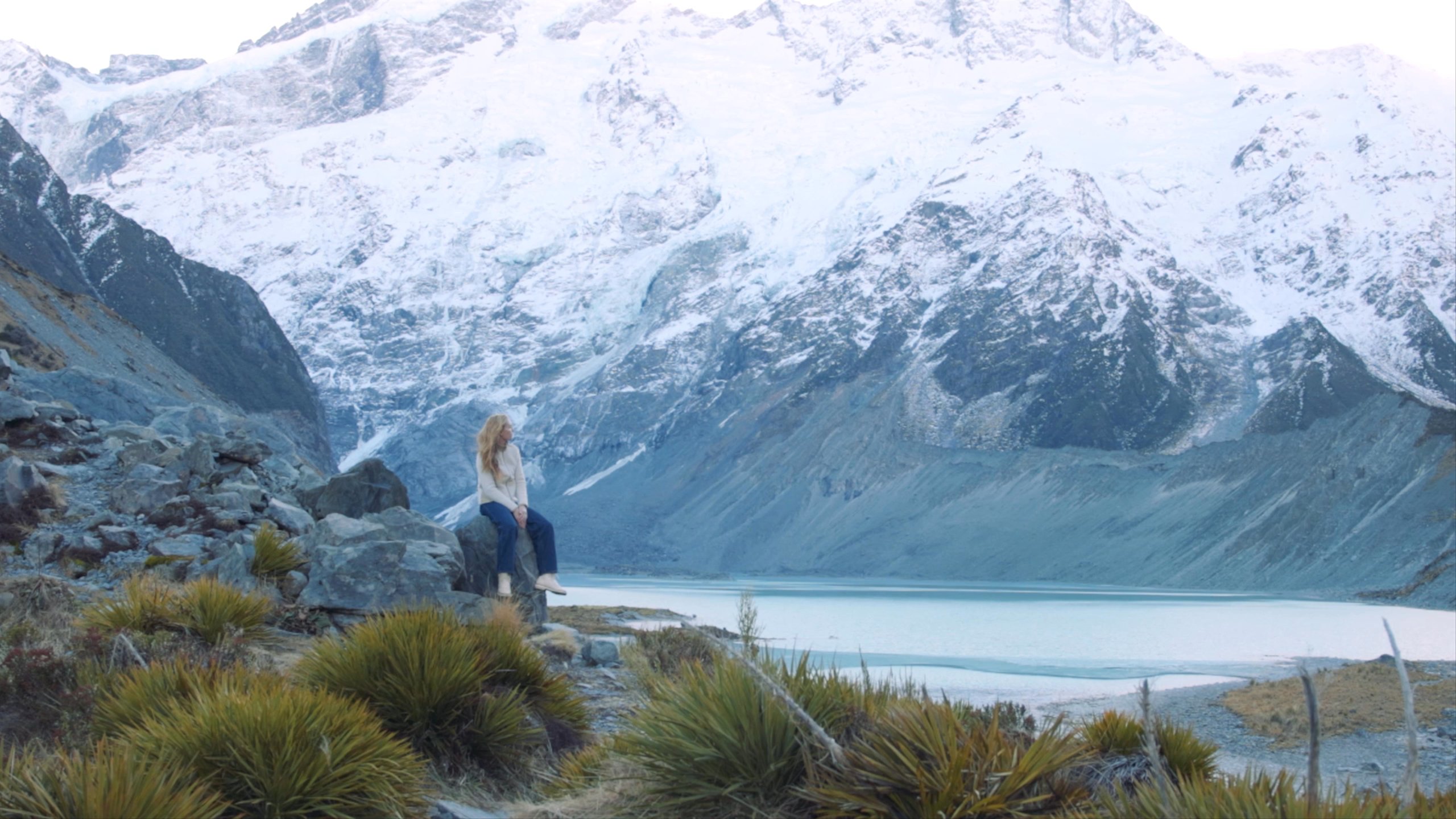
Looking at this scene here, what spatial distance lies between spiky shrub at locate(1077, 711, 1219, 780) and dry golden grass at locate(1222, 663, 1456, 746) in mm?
11100

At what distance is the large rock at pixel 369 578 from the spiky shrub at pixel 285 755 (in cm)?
567

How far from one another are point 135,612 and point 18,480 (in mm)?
6779

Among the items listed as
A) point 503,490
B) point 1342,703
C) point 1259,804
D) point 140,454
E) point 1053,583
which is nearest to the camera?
point 1259,804

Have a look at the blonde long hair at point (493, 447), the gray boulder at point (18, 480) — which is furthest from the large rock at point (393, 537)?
the gray boulder at point (18, 480)

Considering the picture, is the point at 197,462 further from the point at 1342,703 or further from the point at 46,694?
the point at 1342,703

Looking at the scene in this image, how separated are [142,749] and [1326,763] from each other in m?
15.0

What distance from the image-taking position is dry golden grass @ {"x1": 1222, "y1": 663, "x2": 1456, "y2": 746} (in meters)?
19.1

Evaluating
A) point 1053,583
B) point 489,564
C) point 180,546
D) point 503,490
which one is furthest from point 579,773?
point 1053,583

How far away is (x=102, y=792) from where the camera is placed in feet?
15.8

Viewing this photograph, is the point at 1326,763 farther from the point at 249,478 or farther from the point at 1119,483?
the point at 1119,483

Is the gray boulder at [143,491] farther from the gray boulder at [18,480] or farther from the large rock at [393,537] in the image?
the large rock at [393,537]

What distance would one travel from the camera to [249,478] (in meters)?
17.4

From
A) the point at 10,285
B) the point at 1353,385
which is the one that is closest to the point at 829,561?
the point at 1353,385

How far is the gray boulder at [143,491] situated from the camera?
15.6m
